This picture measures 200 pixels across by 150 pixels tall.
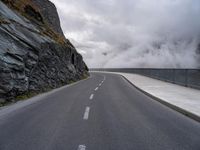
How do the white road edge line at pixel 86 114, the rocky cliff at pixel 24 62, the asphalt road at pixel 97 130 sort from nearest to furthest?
the asphalt road at pixel 97 130, the white road edge line at pixel 86 114, the rocky cliff at pixel 24 62

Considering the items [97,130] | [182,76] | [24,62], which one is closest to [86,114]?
[97,130]

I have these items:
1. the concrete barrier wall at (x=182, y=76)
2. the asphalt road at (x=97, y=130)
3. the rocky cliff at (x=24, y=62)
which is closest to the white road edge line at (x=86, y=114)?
the asphalt road at (x=97, y=130)

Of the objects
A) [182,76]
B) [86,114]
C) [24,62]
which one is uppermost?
[24,62]

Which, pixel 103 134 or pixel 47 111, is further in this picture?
pixel 47 111

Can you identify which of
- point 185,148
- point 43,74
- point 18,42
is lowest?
point 185,148

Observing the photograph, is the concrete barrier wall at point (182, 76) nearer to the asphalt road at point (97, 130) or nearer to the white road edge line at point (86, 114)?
the asphalt road at point (97, 130)

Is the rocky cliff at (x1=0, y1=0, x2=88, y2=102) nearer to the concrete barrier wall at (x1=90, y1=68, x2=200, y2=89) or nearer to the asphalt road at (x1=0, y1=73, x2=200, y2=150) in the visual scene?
the asphalt road at (x1=0, y1=73, x2=200, y2=150)

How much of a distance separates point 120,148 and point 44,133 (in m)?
2.16

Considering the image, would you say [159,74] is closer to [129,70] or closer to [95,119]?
[95,119]

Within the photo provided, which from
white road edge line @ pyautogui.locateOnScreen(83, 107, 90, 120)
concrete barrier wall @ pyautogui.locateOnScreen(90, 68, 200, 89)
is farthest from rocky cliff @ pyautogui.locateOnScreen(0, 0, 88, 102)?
concrete barrier wall @ pyautogui.locateOnScreen(90, 68, 200, 89)

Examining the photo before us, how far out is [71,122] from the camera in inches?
286

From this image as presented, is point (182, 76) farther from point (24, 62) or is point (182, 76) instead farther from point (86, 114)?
point (86, 114)

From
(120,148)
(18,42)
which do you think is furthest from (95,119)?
(18,42)

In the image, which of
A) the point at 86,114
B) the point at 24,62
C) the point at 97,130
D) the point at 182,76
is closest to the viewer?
the point at 97,130
